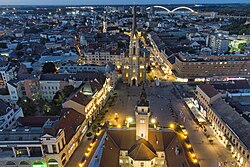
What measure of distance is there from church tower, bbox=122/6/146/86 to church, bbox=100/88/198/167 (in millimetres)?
50370

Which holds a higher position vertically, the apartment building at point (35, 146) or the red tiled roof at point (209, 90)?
the red tiled roof at point (209, 90)

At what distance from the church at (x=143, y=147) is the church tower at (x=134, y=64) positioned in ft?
165

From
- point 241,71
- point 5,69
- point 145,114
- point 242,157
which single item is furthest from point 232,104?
point 5,69

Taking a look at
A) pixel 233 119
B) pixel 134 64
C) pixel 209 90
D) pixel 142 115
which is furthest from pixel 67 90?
pixel 233 119

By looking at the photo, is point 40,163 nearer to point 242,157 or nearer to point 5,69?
point 242,157

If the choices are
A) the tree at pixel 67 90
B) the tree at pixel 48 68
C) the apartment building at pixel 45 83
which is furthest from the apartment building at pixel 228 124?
the tree at pixel 48 68

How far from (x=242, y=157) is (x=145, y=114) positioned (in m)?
24.8

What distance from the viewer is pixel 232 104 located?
61.7 meters

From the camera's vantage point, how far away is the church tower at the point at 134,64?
9414cm

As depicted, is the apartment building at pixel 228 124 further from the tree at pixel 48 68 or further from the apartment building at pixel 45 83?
the tree at pixel 48 68

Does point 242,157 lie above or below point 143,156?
below

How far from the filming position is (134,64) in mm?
97438

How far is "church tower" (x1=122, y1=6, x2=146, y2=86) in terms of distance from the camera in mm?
94137

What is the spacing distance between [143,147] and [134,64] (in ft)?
195
